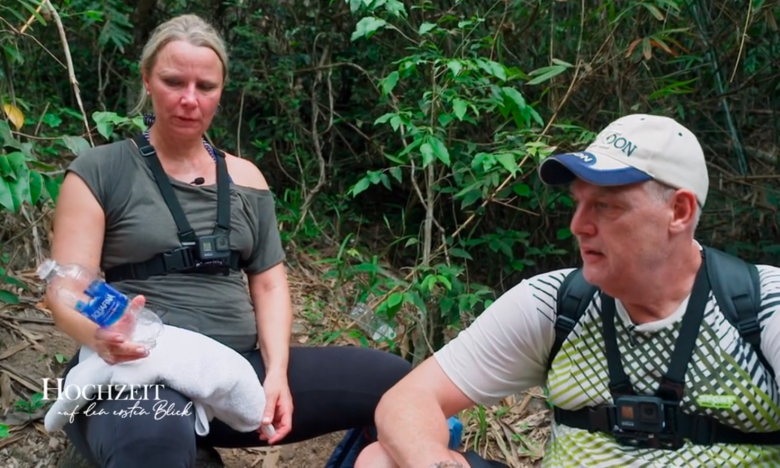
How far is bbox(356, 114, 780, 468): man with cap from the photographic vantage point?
6.05ft

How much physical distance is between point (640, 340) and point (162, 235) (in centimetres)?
135

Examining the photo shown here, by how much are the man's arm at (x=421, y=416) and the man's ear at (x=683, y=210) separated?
69 centimetres

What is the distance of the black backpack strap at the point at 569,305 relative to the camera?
202 centimetres

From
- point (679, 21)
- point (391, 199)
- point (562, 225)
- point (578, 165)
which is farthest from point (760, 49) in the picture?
point (578, 165)

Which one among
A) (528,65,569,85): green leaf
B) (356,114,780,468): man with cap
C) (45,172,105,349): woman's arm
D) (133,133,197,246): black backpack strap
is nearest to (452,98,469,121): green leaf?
(528,65,569,85): green leaf

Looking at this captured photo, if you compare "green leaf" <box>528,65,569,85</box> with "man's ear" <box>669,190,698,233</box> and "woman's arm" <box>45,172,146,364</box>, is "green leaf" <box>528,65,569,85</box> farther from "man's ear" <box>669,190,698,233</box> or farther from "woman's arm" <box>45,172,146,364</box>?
"woman's arm" <box>45,172,146,364</box>

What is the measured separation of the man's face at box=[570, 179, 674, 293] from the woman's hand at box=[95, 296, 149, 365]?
114 cm

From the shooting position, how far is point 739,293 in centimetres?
186

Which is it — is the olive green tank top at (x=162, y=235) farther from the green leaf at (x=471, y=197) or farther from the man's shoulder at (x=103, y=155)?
Answer: the green leaf at (x=471, y=197)

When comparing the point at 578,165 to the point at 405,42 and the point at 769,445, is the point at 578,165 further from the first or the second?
the point at 405,42

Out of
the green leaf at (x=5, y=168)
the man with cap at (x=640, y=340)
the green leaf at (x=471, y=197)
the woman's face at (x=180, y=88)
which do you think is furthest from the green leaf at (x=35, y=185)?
the green leaf at (x=471, y=197)

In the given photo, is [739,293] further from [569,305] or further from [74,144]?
[74,144]

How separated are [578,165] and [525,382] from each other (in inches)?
23.8

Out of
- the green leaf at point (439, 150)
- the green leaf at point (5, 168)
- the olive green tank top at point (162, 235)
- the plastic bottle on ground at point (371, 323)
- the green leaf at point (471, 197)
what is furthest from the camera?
the plastic bottle on ground at point (371, 323)
